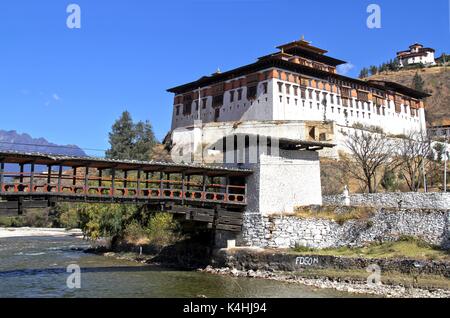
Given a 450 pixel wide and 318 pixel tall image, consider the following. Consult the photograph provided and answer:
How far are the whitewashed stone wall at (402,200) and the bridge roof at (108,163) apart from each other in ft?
33.0

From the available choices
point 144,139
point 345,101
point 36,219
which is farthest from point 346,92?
point 36,219

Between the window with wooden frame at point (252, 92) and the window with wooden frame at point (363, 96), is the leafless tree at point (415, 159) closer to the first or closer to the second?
the window with wooden frame at point (363, 96)

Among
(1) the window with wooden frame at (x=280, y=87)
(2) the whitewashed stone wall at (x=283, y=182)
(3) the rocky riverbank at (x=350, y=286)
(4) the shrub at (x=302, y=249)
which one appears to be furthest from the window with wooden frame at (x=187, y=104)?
(3) the rocky riverbank at (x=350, y=286)

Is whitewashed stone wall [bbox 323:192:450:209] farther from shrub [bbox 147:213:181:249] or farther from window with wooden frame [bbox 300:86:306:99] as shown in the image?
window with wooden frame [bbox 300:86:306:99]

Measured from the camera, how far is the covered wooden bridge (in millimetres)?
24469

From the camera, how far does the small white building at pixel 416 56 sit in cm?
13612

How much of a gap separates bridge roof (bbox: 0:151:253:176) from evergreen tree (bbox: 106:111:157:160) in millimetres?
41122

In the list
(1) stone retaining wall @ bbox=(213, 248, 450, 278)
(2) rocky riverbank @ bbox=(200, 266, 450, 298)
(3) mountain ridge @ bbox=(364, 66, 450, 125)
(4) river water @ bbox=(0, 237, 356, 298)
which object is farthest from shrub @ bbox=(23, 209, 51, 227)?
(3) mountain ridge @ bbox=(364, 66, 450, 125)

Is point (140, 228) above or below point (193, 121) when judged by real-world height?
below

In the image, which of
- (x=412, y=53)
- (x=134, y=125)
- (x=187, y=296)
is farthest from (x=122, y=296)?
(x=412, y=53)
